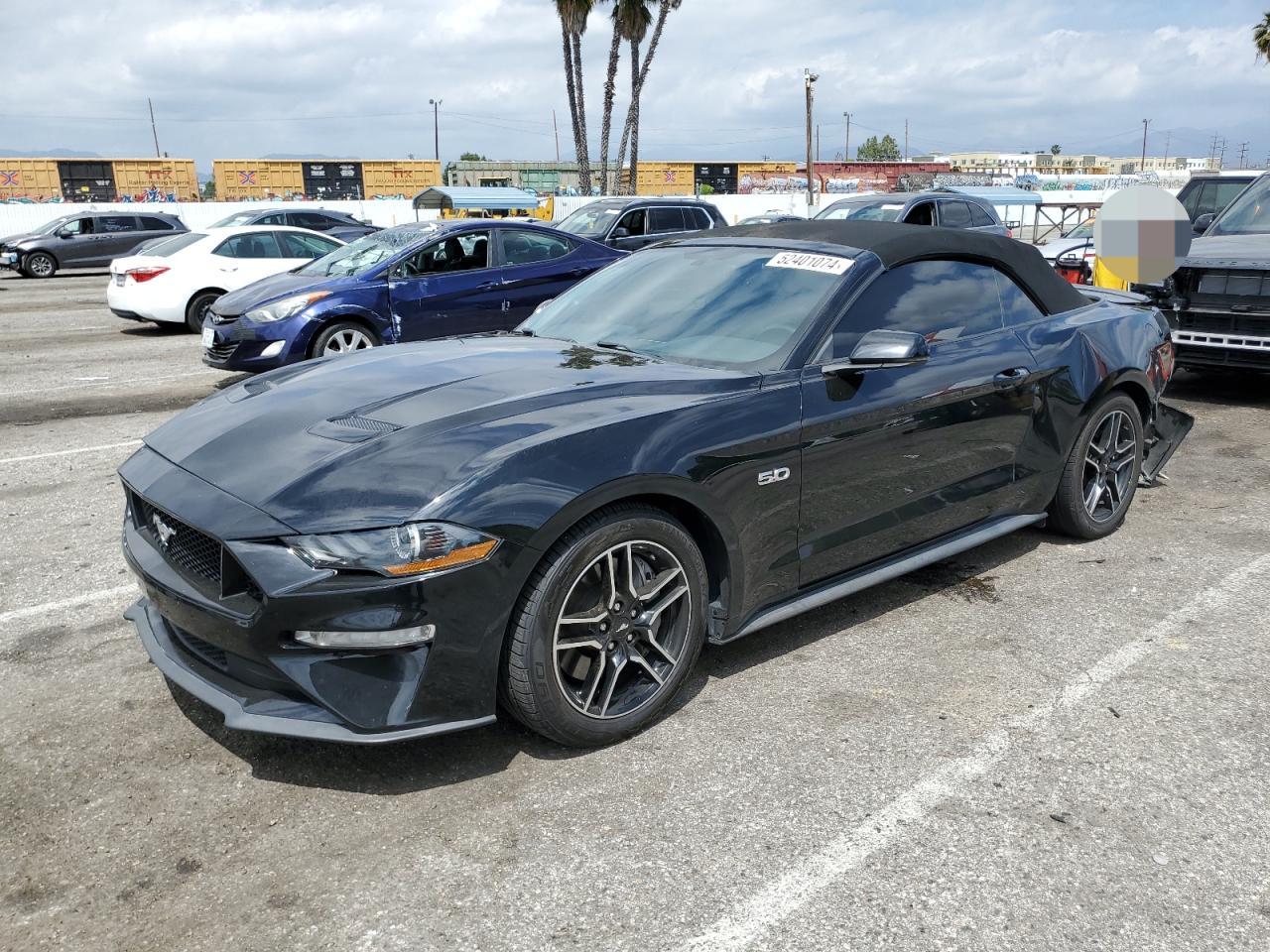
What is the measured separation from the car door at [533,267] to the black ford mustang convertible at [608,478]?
528 cm

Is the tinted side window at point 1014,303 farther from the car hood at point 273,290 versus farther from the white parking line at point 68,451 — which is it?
the car hood at point 273,290

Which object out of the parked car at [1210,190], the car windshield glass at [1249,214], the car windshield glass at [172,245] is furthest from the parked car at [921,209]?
the car windshield glass at [172,245]

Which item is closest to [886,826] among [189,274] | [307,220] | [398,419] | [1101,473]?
[398,419]

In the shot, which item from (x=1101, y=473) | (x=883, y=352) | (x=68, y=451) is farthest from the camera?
(x=68, y=451)

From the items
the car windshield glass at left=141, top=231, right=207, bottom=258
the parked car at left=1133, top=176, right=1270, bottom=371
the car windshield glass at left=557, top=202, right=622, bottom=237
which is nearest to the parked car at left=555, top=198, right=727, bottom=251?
the car windshield glass at left=557, top=202, right=622, bottom=237

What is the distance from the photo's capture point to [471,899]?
101 inches

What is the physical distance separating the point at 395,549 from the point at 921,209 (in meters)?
13.4

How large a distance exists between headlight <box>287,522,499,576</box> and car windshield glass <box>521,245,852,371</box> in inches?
53.0

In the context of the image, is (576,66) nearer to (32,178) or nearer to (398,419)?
(32,178)

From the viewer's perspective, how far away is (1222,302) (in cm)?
796

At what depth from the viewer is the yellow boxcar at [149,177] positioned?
4953 centimetres

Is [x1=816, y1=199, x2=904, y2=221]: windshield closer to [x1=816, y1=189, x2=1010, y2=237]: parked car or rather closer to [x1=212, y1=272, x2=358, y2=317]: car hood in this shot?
[x1=816, y1=189, x2=1010, y2=237]: parked car

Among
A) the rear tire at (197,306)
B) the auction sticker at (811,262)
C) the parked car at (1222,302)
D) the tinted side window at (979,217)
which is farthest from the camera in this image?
the tinted side window at (979,217)

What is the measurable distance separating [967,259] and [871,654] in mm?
1791
